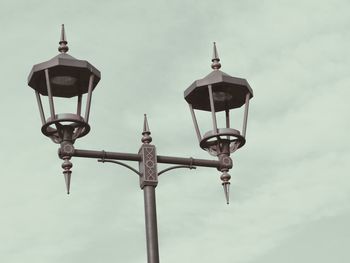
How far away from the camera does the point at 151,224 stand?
1075 centimetres

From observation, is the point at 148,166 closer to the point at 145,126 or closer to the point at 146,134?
the point at 146,134

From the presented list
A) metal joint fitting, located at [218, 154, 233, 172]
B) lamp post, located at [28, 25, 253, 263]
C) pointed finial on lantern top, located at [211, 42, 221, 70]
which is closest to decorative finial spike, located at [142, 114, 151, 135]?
lamp post, located at [28, 25, 253, 263]

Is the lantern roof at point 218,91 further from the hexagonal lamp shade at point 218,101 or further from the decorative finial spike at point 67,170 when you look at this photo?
the decorative finial spike at point 67,170

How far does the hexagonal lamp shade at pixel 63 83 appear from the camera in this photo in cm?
1091

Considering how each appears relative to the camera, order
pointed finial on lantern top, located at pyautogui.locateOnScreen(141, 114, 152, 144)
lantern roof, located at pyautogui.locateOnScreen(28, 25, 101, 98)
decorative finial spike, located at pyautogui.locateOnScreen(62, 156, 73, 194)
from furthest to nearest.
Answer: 1. pointed finial on lantern top, located at pyautogui.locateOnScreen(141, 114, 152, 144)
2. lantern roof, located at pyautogui.locateOnScreen(28, 25, 101, 98)
3. decorative finial spike, located at pyautogui.locateOnScreen(62, 156, 73, 194)

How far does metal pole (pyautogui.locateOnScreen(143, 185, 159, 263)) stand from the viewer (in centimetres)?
1059

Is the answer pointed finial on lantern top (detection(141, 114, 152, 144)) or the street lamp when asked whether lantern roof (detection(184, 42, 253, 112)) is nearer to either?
the street lamp

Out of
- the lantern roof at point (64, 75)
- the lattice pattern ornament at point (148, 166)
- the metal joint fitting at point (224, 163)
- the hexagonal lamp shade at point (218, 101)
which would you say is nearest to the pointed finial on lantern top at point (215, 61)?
the hexagonal lamp shade at point (218, 101)

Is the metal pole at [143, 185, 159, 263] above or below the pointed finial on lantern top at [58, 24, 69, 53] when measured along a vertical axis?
below

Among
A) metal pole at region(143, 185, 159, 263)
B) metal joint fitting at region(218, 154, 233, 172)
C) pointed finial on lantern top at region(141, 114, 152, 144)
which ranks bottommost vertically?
metal pole at region(143, 185, 159, 263)

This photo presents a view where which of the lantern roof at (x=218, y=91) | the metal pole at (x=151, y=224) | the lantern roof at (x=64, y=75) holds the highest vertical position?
the lantern roof at (x=218, y=91)

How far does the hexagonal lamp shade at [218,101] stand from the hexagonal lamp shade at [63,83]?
54.7 inches

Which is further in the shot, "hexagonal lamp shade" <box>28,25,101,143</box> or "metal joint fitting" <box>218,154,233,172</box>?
"metal joint fitting" <box>218,154,233,172</box>

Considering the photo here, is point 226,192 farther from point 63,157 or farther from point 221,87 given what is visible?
point 63,157
